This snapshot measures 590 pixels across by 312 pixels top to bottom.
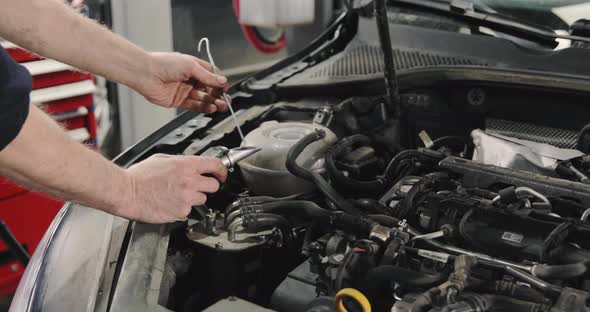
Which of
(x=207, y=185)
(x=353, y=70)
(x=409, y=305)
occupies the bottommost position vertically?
(x=409, y=305)

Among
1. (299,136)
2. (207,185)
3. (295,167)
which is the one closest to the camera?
(207,185)

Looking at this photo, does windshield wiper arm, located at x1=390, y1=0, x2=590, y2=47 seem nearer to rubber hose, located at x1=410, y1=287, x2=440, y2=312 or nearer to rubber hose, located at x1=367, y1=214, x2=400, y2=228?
rubber hose, located at x1=367, y1=214, x2=400, y2=228

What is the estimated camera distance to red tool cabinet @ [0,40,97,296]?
2.32 metres

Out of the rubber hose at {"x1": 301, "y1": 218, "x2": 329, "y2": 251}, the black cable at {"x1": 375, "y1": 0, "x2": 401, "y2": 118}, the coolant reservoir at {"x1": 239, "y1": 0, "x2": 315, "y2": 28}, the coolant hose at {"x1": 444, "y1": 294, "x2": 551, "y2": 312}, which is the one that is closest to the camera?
the coolant hose at {"x1": 444, "y1": 294, "x2": 551, "y2": 312}

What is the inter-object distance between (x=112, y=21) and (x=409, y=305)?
252 cm

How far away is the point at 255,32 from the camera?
382cm

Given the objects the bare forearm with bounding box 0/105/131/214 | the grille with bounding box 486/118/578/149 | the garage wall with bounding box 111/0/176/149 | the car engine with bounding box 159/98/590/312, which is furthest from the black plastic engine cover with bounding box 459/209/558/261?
the garage wall with bounding box 111/0/176/149

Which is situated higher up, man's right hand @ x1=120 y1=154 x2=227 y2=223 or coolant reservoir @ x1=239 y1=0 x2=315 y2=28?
coolant reservoir @ x1=239 y1=0 x2=315 y2=28

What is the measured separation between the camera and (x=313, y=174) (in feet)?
4.25

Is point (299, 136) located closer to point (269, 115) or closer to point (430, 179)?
point (269, 115)

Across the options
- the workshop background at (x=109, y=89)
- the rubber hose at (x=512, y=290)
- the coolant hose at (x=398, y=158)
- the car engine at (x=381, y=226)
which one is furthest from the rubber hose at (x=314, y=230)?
the workshop background at (x=109, y=89)

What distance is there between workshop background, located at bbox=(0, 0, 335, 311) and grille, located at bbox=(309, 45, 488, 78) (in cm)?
37

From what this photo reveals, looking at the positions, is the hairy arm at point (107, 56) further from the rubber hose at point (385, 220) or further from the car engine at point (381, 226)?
the rubber hose at point (385, 220)

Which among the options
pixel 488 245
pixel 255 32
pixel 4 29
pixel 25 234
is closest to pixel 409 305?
pixel 488 245
